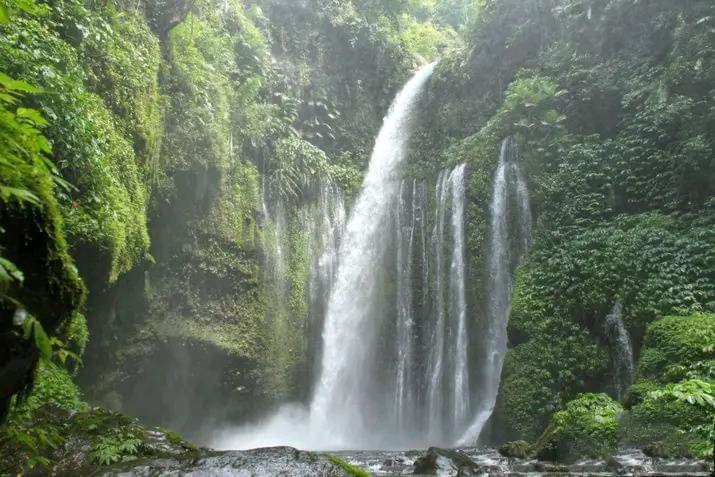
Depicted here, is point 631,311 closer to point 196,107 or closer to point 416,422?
point 416,422

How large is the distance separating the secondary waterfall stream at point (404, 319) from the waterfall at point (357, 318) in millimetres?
29

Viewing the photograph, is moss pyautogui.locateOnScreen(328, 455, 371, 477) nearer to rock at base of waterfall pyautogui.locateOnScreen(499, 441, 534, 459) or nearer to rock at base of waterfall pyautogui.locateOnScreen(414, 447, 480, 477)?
rock at base of waterfall pyautogui.locateOnScreen(414, 447, 480, 477)

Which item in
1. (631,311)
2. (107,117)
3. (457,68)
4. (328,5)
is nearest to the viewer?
(107,117)

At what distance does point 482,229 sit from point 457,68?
6.75 meters

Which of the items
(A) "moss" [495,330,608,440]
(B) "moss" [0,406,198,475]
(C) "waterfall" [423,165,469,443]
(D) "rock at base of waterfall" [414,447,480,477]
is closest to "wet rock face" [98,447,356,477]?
(B) "moss" [0,406,198,475]

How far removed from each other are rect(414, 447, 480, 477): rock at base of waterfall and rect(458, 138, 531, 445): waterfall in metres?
5.04

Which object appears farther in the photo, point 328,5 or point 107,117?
point 328,5

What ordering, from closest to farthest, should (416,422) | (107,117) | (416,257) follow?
(107,117) → (416,422) → (416,257)

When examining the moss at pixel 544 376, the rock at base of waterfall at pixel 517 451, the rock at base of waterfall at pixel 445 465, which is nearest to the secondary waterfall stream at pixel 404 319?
the moss at pixel 544 376

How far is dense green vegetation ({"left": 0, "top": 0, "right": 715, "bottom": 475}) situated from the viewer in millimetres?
7160

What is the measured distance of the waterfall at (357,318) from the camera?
14203mm

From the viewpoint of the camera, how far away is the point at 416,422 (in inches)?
525

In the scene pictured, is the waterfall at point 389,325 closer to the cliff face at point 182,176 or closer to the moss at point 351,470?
the cliff face at point 182,176

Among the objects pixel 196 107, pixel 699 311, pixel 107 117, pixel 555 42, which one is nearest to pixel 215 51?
pixel 196 107
